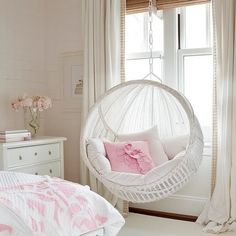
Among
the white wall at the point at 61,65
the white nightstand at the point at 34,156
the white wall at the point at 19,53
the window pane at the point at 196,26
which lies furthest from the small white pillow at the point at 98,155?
the window pane at the point at 196,26

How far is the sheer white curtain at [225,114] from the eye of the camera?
320 centimetres

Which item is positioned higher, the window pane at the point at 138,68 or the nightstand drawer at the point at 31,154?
the window pane at the point at 138,68

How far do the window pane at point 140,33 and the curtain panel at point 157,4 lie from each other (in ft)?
0.43

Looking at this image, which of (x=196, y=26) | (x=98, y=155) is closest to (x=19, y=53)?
(x=98, y=155)

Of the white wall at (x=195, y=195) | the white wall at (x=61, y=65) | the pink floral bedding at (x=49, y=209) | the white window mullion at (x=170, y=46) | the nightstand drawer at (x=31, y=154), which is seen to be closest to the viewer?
the pink floral bedding at (x=49, y=209)

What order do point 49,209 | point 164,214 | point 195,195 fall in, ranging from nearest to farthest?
1. point 49,209
2. point 195,195
3. point 164,214

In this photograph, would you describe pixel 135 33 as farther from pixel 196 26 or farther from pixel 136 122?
pixel 136 122

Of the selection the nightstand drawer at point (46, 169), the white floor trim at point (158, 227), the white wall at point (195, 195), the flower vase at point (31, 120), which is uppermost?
the flower vase at point (31, 120)

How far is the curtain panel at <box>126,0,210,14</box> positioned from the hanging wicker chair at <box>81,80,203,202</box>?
2.85 ft

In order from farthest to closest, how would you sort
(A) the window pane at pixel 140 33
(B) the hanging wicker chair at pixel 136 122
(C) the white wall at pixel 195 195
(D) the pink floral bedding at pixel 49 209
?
(A) the window pane at pixel 140 33 → (C) the white wall at pixel 195 195 → (B) the hanging wicker chair at pixel 136 122 → (D) the pink floral bedding at pixel 49 209

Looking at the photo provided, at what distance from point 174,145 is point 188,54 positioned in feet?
3.38

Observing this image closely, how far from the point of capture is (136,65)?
4023 mm

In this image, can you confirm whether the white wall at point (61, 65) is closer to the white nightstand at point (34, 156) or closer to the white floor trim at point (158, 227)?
the white nightstand at point (34, 156)

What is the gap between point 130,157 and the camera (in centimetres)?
335
